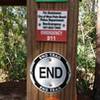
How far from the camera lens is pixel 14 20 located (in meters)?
13.8

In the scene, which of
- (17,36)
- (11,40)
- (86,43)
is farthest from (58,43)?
(11,40)

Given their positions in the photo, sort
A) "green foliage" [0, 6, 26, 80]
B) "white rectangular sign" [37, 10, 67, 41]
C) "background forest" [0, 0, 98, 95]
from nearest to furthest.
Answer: "white rectangular sign" [37, 10, 67, 41], "background forest" [0, 0, 98, 95], "green foliage" [0, 6, 26, 80]

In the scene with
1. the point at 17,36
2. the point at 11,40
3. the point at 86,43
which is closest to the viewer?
the point at 86,43

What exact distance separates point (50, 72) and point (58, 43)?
0.24 meters

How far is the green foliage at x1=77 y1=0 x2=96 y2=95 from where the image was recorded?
12.2m

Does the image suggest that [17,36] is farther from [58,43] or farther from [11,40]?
[58,43]

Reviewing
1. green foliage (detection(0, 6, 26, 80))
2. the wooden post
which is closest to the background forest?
green foliage (detection(0, 6, 26, 80))

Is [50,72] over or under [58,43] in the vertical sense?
under

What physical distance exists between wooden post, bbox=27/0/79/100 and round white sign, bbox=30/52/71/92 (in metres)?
0.03

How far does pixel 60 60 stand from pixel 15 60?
421 inches

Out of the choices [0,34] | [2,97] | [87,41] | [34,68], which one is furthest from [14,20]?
[34,68]

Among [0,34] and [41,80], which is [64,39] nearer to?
[41,80]

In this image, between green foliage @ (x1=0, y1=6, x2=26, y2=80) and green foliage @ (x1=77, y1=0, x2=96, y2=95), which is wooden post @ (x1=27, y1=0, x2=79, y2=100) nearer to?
green foliage @ (x1=77, y1=0, x2=96, y2=95)

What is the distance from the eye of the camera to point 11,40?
13812 mm
